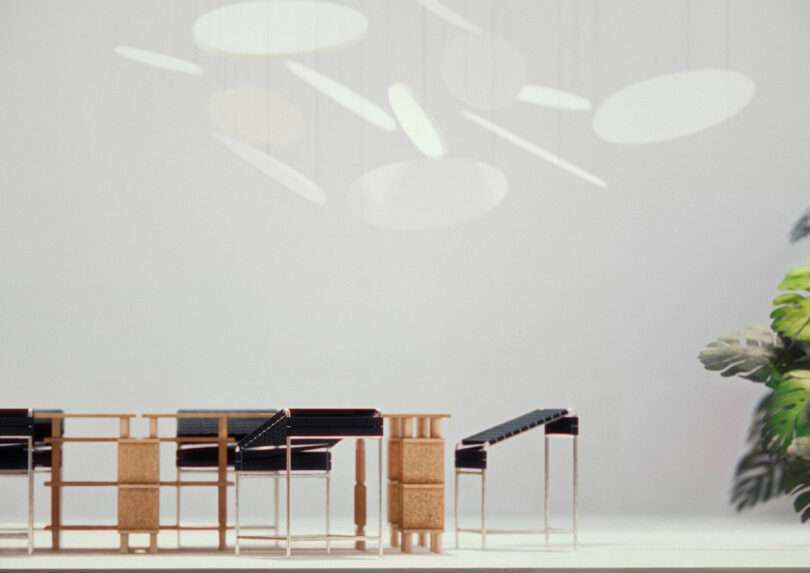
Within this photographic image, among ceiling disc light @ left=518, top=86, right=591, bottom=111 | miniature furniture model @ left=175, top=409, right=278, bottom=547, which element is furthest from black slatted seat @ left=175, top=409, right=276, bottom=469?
ceiling disc light @ left=518, top=86, right=591, bottom=111

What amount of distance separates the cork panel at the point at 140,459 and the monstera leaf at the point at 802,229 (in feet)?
15.9

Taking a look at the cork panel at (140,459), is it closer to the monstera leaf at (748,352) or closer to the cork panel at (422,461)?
the cork panel at (422,461)

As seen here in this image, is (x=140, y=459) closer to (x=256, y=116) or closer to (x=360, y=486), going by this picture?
(x=360, y=486)

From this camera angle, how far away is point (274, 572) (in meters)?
5.48

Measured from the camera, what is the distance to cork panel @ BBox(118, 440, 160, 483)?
645 centimetres

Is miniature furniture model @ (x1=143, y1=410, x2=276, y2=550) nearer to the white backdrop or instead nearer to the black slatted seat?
the black slatted seat

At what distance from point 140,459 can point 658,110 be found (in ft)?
16.3

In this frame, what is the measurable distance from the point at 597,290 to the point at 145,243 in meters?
3.38

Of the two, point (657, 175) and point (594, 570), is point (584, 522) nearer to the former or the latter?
point (657, 175)

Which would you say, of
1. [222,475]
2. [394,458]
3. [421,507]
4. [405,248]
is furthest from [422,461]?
[405,248]

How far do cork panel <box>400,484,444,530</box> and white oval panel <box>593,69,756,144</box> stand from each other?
12.7 feet

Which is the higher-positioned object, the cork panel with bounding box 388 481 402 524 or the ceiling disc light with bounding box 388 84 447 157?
the ceiling disc light with bounding box 388 84 447 157

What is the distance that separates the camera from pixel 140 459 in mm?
6465

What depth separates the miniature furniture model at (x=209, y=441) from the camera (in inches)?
258
